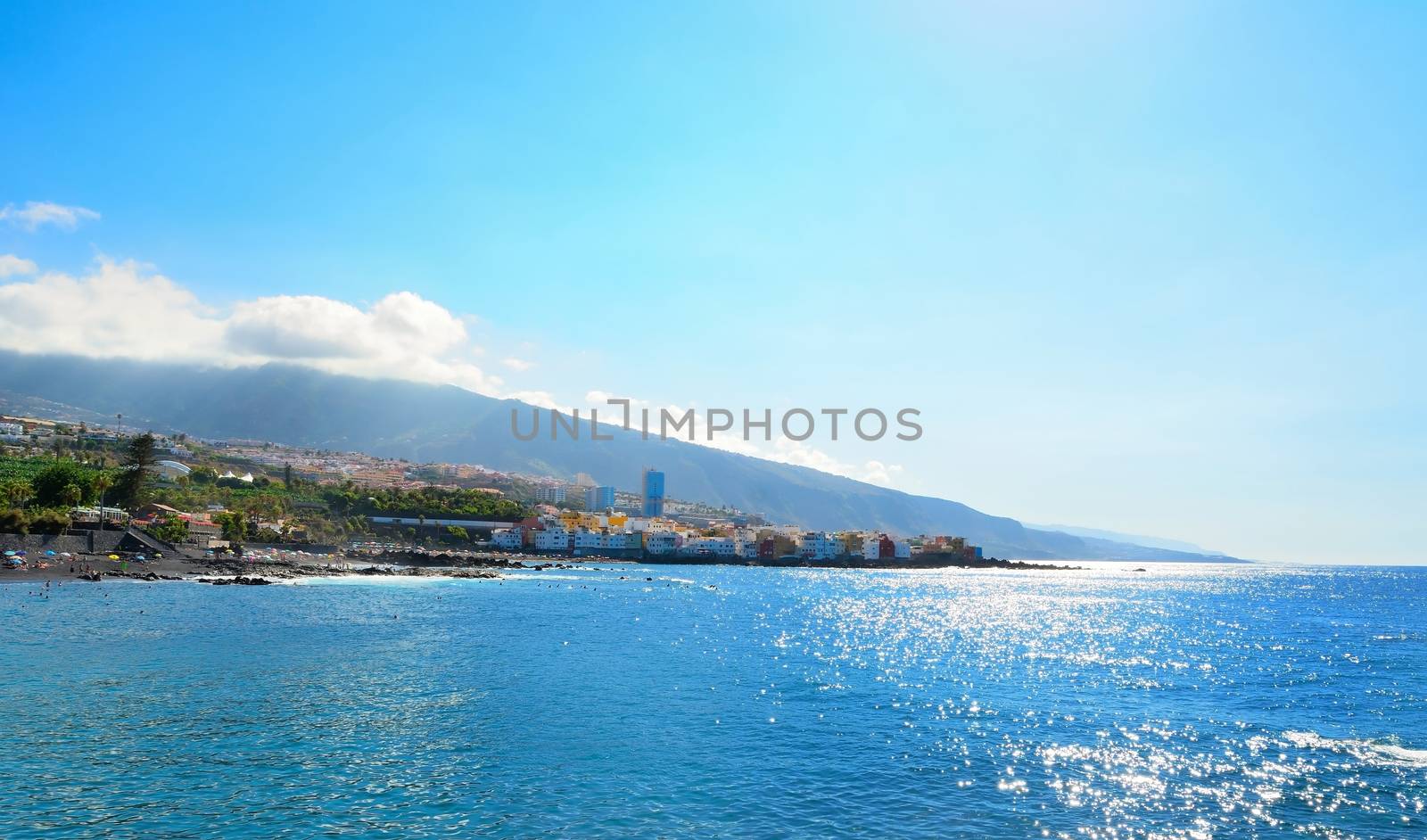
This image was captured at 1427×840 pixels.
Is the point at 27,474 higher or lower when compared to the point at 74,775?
higher

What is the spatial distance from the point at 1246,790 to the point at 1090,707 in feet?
32.7

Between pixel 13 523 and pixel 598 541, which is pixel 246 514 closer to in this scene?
pixel 13 523

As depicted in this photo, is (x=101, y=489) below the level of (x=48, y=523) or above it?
above

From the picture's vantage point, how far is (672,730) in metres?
24.5

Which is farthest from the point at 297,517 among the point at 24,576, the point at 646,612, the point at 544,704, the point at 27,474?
the point at 544,704

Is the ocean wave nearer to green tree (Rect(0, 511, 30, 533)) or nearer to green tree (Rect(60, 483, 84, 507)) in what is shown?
green tree (Rect(0, 511, 30, 533))

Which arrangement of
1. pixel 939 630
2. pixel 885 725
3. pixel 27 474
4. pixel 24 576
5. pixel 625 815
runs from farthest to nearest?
A: pixel 27 474 < pixel 24 576 < pixel 939 630 < pixel 885 725 < pixel 625 815

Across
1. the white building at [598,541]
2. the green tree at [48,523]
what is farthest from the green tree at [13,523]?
the white building at [598,541]

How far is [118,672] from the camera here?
29641 millimetres

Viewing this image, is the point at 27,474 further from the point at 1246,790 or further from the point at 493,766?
the point at 1246,790

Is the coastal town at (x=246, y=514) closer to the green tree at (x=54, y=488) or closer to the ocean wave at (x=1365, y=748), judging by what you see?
the green tree at (x=54, y=488)

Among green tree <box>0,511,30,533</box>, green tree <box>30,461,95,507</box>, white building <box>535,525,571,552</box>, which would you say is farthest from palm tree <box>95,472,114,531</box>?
white building <box>535,525,571,552</box>

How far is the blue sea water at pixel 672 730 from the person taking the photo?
56.1 ft

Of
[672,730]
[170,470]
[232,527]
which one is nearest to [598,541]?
[170,470]
